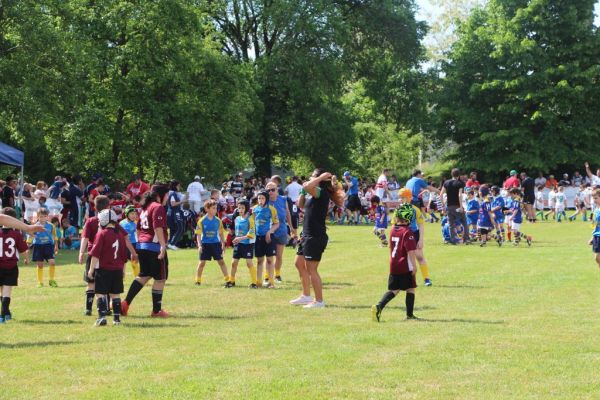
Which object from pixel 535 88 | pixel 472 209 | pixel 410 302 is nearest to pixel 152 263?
pixel 410 302

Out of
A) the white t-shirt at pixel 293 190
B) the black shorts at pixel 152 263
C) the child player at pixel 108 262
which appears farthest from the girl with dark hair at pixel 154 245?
the white t-shirt at pixel 293 190

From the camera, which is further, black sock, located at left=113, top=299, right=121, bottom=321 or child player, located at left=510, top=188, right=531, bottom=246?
child player, located at left=510, top=188, right=531, bottom=246

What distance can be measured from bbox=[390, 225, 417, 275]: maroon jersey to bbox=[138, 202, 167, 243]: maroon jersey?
133 inches

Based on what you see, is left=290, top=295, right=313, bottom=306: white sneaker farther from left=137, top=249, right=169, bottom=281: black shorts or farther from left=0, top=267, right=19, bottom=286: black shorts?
left=0, top=267, right=19, bottom=286: black shorts

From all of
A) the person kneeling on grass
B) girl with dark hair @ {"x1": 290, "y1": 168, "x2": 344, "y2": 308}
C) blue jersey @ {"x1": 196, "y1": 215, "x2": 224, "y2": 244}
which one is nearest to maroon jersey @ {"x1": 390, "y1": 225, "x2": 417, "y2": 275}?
the person kneeling on grass

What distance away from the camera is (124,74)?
39.2 metres

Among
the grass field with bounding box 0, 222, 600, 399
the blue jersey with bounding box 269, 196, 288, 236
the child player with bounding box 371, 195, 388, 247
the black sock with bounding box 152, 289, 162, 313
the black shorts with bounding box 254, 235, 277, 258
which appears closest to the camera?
the grass field with bounding box 0, 222, 600, 399

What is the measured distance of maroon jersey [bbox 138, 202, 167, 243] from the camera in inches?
505

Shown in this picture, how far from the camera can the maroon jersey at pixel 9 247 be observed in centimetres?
1267

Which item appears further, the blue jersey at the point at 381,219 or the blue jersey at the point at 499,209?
the blue jersey at the point at 381,219

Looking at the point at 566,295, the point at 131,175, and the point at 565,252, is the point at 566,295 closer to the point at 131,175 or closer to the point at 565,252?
the point at 565,252

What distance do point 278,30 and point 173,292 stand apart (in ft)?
121

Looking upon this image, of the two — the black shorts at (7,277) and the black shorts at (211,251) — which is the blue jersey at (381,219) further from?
the black shorts at (7,277)

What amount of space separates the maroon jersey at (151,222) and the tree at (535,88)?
139ft
